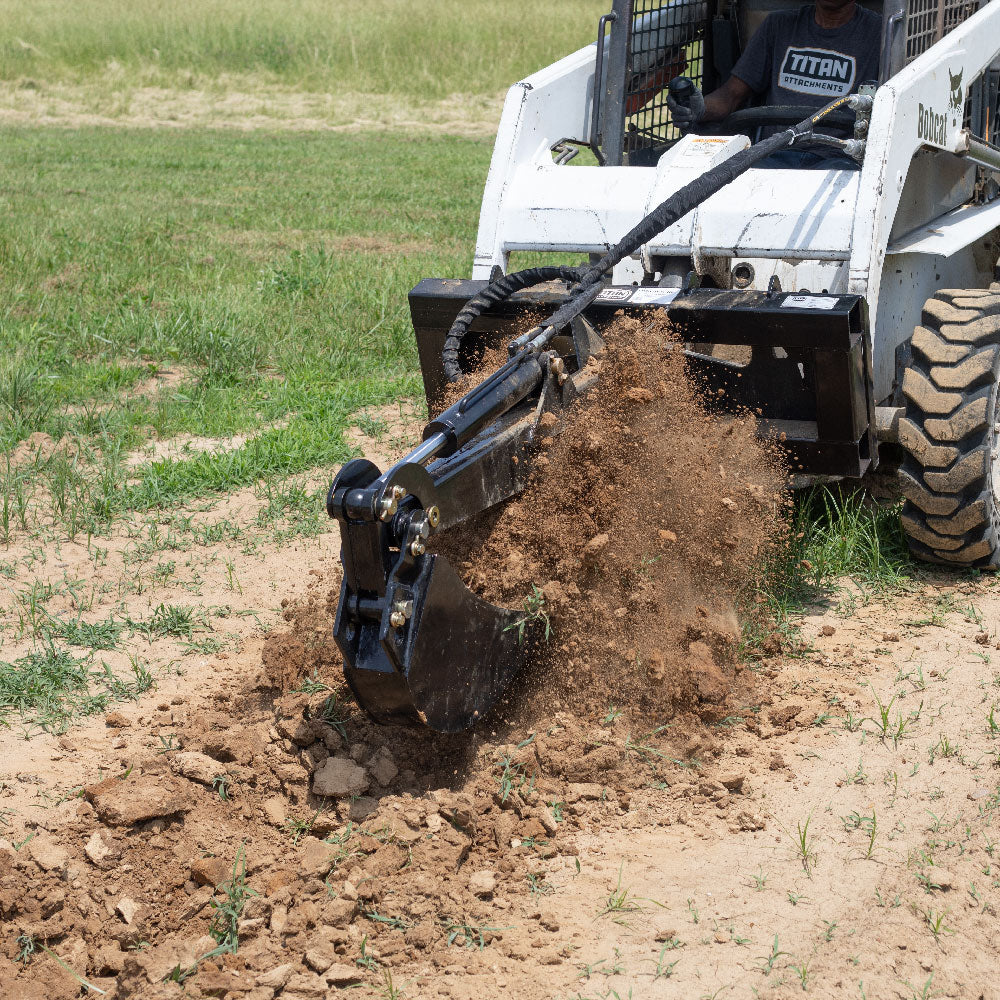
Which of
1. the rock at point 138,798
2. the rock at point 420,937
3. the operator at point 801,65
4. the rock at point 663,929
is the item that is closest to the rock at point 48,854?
the rock at point 138,798

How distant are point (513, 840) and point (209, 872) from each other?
72cm

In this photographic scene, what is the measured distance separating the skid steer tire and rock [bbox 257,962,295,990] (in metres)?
2.56

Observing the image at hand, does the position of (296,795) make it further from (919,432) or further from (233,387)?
(233,387)

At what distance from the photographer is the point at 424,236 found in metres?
10.7

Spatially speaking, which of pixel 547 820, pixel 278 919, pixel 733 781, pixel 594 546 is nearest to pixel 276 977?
pixel 278 919

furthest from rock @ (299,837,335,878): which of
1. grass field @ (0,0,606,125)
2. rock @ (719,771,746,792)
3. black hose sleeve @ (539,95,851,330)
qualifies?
grass field @ (0,0,606,125)

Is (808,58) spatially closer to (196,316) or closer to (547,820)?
(547,820)

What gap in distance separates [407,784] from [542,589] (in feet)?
2.02

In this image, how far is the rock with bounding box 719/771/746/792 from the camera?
3211mm

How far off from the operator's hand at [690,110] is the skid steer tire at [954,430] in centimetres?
143

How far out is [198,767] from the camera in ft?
10.4

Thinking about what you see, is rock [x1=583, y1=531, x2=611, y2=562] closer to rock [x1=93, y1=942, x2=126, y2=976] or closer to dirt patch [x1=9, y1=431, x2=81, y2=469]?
rock [x1=93, y1=942, x2=126, y2=976]

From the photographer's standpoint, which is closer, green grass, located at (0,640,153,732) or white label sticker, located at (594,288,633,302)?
green grass, located at (0,640,153,732)

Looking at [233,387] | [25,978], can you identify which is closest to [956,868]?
[25,978]
